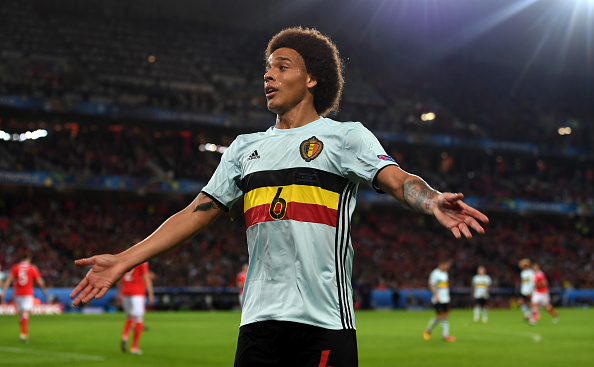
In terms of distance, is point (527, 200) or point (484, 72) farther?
point (484, 72)

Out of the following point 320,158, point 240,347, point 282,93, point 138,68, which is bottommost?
point 240,347

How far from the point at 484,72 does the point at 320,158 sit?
63.6 metres

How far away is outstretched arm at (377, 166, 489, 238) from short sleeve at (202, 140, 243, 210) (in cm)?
84

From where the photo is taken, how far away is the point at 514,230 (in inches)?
2172

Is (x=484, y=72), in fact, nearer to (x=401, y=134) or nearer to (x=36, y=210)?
(x=401, y=134)

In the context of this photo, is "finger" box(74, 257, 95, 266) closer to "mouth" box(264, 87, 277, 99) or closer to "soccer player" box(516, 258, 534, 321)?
"mouth" box(264, 87, 277, 99)

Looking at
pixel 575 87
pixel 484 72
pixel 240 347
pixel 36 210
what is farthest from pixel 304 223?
pixel 575 87

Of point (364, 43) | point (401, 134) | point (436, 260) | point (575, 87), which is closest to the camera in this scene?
point (436, 260)

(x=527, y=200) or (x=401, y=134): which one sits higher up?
(x=401, y=134)

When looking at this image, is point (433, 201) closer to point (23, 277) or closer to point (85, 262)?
point (85, 262)

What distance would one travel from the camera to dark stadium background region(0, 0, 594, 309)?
39312 millimetres

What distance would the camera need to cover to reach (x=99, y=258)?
3.35 meters

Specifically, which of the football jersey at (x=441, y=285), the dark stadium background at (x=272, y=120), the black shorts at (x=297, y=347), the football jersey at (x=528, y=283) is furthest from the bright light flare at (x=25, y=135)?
the black shorts at (x=297, y=347)

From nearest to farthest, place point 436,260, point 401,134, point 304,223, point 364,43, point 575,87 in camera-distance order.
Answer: point 304,223, point 436,260, point 401,134, point 364,43, point 575,87
